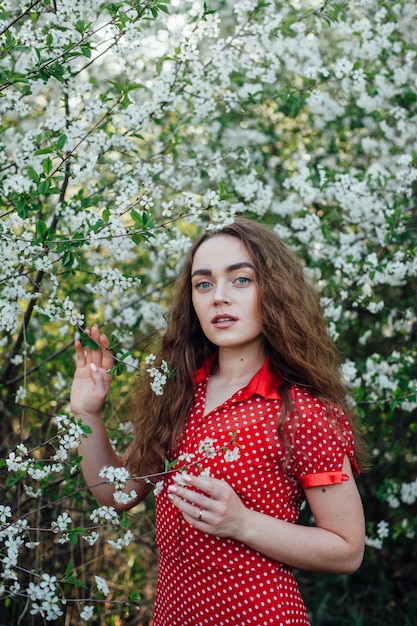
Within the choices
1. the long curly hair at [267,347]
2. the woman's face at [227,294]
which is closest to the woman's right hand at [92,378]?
the long curly hair at [267,347]

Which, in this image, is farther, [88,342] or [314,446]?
[88,342]

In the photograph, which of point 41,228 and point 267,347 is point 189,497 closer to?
point 267,347

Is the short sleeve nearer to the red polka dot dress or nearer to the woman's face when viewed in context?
the red polka dot dress

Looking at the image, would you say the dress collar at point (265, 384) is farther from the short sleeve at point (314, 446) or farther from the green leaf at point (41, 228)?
the green leaf at point (41, 228)

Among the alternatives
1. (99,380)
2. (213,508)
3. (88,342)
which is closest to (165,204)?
(88,342)

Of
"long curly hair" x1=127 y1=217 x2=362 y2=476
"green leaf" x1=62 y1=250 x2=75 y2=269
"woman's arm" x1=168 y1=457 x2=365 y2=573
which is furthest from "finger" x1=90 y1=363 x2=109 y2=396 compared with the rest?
"woman's arm" x1=168 y1=457 x2=365 y2=573

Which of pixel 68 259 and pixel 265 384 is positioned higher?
pixel 68 259

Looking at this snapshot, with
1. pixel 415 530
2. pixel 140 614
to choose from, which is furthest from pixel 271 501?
A: pixel 140 614

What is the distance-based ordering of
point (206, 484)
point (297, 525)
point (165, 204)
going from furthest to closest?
point (165, 204) < point (297, 525) < point (206, 484)

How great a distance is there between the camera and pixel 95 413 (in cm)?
211

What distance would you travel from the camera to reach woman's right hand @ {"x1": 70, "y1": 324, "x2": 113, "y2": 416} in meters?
2.10

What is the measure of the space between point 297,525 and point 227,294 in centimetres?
66

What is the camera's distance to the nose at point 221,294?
1.93m

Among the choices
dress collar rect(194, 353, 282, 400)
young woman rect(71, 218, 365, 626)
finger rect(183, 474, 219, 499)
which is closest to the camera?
finger rect(183, 474, 219, 499)
